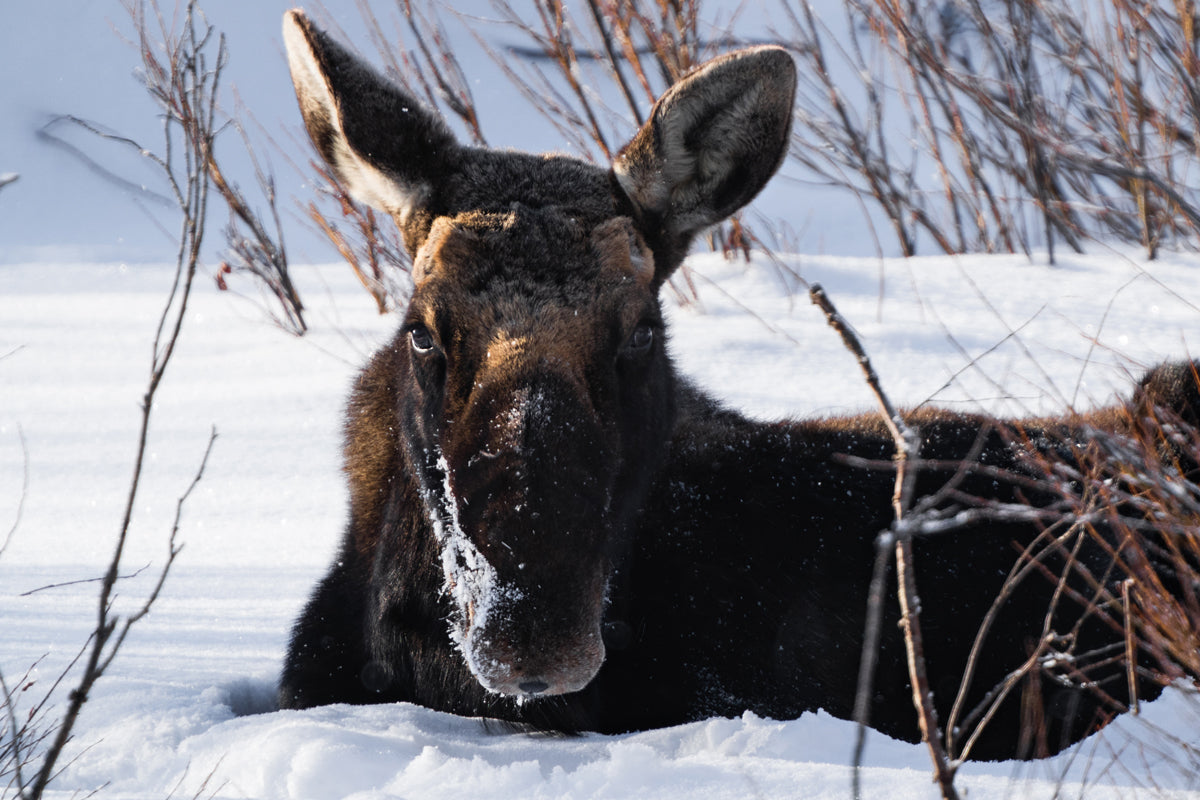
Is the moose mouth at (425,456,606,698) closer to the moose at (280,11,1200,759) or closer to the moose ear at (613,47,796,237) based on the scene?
the moose at (280,11,1200,759)

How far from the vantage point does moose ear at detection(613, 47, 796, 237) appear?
300 cm

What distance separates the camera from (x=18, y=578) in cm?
482

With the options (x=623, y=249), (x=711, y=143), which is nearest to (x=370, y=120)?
(x=623, y=249)

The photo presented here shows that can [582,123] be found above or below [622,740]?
above

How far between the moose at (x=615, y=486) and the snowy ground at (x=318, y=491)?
28cm

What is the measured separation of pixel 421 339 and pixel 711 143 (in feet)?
3.52

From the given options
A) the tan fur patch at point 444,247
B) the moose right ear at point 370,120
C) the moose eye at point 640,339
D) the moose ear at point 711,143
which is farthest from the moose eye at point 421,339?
the moose ear at point 711,143

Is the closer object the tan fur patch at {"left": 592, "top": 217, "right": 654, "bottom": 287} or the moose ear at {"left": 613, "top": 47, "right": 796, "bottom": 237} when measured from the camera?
the tan fur patch at {"left": 592, "top": 217, "right": 654, "bottom": 287}

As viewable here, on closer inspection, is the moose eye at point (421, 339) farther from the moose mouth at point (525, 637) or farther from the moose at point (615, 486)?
the moose mouth at point (525, 637)

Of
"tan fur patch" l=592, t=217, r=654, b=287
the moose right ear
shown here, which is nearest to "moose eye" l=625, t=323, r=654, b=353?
"tan fur patch" l=592, t=217, r=654, b=287

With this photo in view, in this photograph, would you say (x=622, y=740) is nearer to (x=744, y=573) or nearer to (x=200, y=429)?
(x=744, y=573)

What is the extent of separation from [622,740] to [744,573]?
29.3 inches

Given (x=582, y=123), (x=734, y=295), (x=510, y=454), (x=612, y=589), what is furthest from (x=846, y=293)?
(x=510, y=454)

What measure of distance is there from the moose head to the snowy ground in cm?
39
